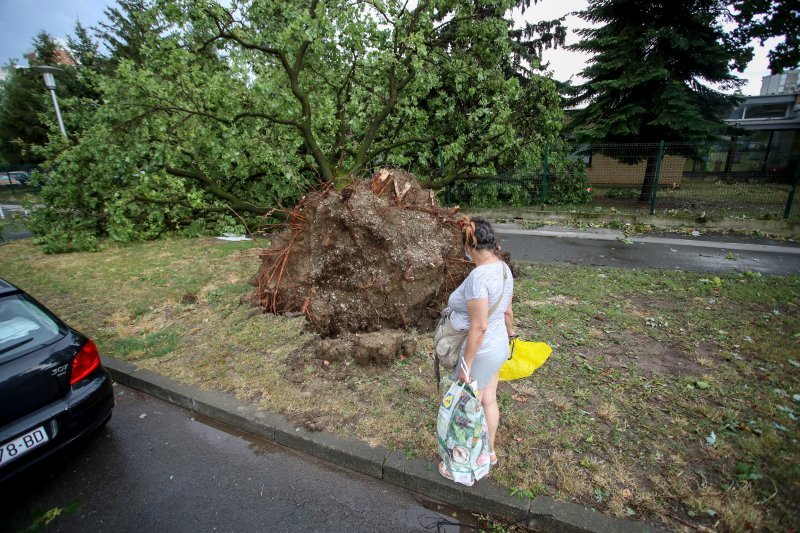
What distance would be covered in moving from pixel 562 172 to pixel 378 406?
12.0m

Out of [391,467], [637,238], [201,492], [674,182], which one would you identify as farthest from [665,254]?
[201,492]

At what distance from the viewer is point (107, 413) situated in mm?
3264

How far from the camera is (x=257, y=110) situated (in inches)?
366

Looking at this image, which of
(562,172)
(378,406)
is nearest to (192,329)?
(378,406)

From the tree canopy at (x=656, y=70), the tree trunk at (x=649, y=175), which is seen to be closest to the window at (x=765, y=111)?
the tree canopy at (x=656, y=70)

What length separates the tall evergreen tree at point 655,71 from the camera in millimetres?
11938

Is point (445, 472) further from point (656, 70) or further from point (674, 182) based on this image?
point (674, 182)

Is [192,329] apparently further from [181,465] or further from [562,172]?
[562,172]

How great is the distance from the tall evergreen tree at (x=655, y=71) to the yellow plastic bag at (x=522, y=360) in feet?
36.4

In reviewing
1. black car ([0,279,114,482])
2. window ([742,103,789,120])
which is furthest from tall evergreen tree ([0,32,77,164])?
window ([742,103,789,120])

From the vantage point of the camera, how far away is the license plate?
2.46 meters

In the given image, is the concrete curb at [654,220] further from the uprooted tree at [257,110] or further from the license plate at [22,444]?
the license plate at [22,444]

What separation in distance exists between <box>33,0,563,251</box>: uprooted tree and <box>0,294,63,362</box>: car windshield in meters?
5.10

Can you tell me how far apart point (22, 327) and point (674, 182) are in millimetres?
17420
